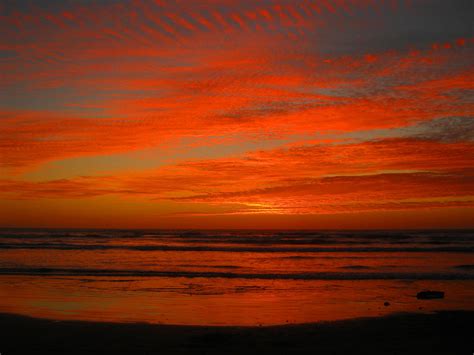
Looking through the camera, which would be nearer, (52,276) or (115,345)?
(115,345)

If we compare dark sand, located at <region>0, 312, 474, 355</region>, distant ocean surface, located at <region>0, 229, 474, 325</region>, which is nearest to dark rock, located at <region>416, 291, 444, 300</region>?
distant ocean surface, located at <region>0, 229, 474, 325</region>

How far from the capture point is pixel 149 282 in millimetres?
23344

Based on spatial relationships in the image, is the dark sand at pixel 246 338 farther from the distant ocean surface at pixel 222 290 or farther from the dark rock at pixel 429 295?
the dark rock at pixel 429 295

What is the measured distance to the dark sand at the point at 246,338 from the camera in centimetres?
1152

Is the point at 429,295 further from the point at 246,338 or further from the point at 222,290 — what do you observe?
the point at 246,338

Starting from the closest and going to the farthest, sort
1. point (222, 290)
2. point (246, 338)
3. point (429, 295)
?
point (246, 338) < point (429, 295) < point (222, 290)

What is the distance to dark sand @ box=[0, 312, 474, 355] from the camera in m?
11.5

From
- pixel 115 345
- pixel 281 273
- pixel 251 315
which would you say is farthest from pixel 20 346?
pixel 281 273

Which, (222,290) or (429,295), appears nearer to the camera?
(429,295)

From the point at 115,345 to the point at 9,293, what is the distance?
10118 mm

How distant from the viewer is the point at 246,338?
12.5m

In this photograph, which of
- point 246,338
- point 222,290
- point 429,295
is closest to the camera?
point 246,338

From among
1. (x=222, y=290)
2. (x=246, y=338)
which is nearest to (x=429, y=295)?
(x=222, y=290)

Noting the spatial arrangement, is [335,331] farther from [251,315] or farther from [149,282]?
[149,282]
